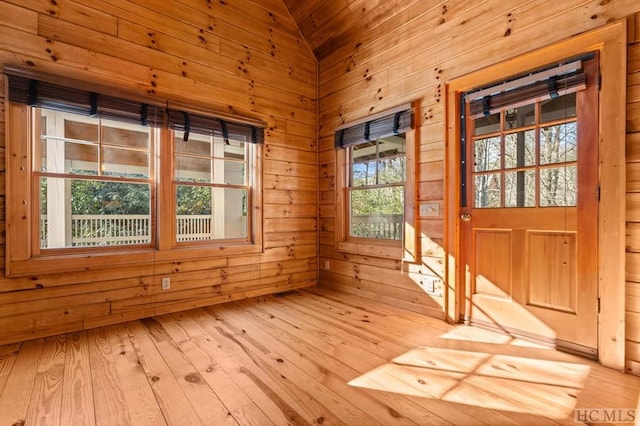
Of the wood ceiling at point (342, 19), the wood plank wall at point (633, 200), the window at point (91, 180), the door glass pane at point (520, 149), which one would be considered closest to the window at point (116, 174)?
the window at point (91, 180)

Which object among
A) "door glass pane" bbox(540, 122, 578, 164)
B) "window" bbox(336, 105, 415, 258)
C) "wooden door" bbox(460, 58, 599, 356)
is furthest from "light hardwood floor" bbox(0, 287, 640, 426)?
"door glass pane" bbox(540, 122, 578, 164)

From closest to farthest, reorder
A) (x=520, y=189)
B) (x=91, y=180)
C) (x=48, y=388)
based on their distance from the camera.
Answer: (x=48, y=388), (x=520, y=189), (x=91, y=180)

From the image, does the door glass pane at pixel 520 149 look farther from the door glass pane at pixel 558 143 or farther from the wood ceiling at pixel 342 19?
the wood ceiling at pixel 342 19

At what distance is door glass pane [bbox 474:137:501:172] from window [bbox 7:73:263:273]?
2.35 m

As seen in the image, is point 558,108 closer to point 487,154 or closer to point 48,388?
point 487,154

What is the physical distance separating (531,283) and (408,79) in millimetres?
2211

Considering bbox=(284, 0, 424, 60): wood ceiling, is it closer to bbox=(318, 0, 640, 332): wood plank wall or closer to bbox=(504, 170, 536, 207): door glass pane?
bbox=(318, 0, 640, 332): wood plank wall

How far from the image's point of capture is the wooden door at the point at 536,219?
211 centimetres

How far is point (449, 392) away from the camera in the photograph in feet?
5.56

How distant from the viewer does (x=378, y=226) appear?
11.9 feet

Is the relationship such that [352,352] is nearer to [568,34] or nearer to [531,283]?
[531,283]

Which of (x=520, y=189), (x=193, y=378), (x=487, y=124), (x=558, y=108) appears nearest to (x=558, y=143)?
(x=558, y=108)

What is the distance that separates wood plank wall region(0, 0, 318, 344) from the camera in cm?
244
